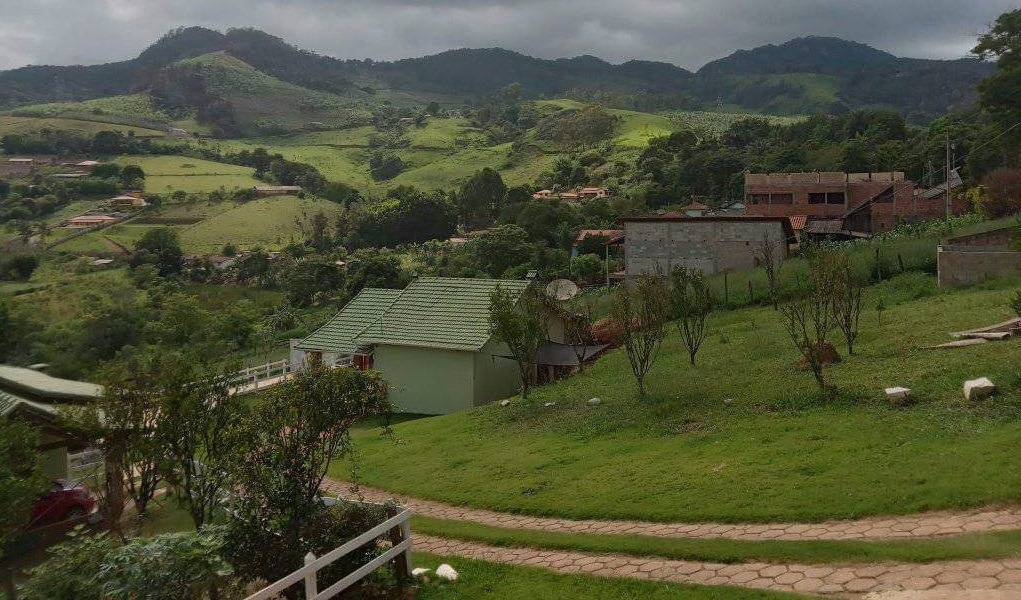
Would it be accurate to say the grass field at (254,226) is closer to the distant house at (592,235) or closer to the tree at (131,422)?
the distant house at (592,235)

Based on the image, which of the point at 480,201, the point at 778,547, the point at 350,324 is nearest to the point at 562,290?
the point at 350,324

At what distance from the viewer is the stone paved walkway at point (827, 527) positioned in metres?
8.66

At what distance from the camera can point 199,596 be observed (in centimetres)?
795

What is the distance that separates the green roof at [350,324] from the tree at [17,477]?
55.4ft

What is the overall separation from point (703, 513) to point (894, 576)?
9.69 feet

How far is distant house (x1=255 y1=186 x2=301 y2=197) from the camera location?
10631 cm

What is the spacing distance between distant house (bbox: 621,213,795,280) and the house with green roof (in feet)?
43.8

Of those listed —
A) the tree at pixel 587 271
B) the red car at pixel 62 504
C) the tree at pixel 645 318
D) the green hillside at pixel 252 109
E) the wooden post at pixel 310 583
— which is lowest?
the tree at pixel 587 271

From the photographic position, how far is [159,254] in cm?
7400

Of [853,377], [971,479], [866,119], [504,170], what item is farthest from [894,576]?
[504,170]

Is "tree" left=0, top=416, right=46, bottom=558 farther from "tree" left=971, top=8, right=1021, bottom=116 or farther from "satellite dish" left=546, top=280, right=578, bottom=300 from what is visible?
"tree" left=971, top=8, right=1021, bottom=116

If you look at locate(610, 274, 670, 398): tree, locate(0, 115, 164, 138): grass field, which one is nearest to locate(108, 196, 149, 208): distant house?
locate(0, 115, 164, 138): grass field

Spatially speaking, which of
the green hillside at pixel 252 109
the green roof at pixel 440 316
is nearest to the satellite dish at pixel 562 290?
the green roof at pixel 440 316

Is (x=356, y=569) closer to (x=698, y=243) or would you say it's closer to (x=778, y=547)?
(x=778, y=547)
